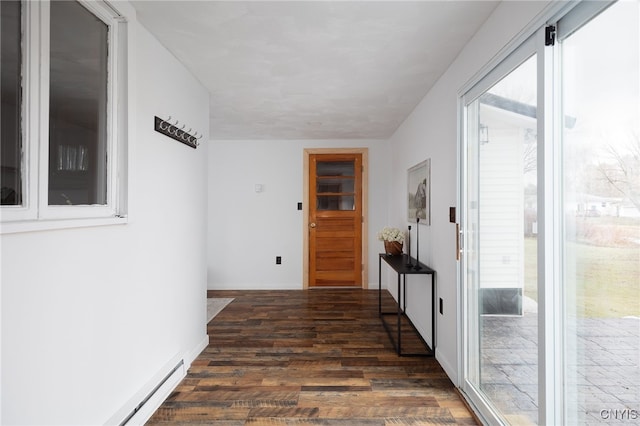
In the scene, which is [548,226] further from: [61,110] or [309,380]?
[61,110]

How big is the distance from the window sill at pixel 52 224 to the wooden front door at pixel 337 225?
375 cm

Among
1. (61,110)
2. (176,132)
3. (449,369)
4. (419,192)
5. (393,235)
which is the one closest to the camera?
(61,110)

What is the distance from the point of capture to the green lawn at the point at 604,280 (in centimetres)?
111

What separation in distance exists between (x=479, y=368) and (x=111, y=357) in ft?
7.04

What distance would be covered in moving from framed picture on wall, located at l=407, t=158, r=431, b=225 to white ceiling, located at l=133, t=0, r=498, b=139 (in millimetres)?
695

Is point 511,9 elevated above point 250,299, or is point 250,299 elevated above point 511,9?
point 511,9

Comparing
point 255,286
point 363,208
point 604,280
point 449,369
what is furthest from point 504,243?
point 255,286

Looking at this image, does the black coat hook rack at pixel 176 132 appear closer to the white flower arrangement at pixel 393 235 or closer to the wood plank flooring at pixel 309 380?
the wood plank flooring at pixel 309 380

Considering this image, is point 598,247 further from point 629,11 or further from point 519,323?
point 629,11

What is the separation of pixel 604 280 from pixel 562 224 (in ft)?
0.93

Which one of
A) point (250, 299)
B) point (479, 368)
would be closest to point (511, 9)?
point (479, 368)

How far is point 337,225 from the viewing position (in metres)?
5.37

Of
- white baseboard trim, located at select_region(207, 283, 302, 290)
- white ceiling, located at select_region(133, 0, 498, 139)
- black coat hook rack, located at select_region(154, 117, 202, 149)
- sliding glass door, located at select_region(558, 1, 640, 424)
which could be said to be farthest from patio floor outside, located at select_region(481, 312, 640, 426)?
white baseboard trim, located at select_region(207, 283, 302, 290)

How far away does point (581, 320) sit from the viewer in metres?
1.34
